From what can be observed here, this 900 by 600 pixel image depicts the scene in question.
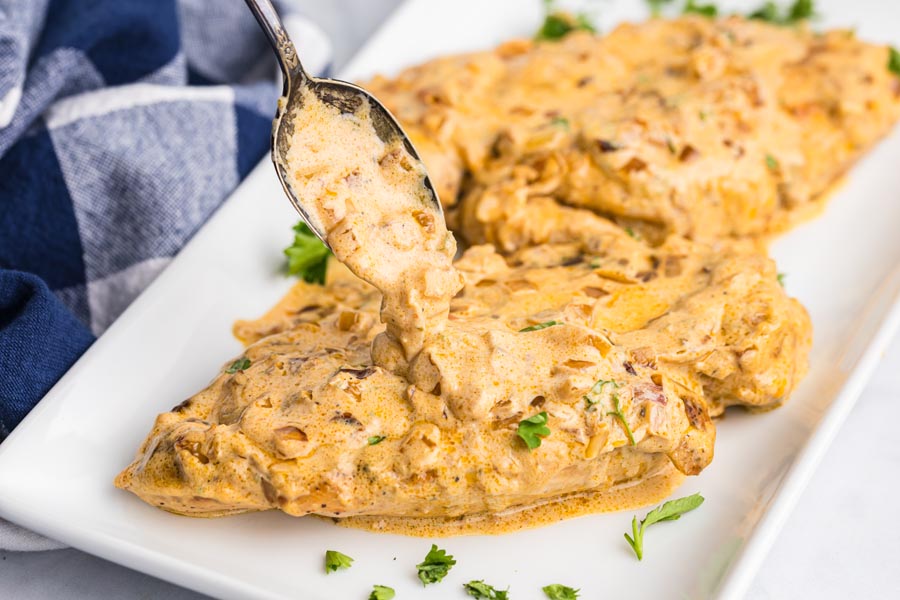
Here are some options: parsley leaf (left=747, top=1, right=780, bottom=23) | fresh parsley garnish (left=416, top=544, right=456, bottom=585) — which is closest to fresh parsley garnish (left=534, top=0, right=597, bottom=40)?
parsley leaf (left=747, top=1, right=780, bottom=23)

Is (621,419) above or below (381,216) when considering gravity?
below

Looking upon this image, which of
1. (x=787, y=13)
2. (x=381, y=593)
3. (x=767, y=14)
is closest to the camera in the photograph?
(x=381, y=593)

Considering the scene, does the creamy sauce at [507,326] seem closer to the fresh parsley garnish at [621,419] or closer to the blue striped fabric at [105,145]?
the fresh parsley garnish at [621,419]

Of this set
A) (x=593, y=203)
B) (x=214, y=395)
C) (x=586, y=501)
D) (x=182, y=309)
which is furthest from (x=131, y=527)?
(x=593, y=203)

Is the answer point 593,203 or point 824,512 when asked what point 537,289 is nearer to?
point 593,203

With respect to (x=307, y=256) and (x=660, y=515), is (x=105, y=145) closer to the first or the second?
(x=307, y=256)

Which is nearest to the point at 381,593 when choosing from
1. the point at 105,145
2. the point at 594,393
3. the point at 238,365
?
the point at 594,393
